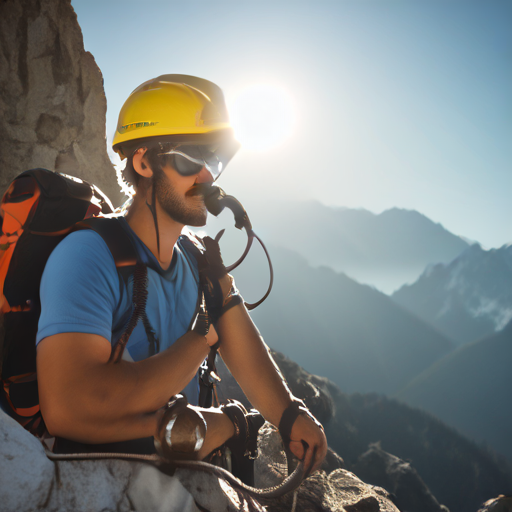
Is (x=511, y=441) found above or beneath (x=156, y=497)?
beneath

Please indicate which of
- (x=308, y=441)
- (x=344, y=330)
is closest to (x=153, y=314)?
(x=308, y=441)

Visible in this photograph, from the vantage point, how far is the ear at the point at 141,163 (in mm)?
1864

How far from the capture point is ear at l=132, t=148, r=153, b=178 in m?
1.86

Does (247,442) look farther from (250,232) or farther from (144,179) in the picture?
(144,179)

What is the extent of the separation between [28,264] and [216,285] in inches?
37.8

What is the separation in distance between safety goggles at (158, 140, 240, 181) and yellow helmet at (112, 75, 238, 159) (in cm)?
4

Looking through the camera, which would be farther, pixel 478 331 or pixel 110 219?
pixel 478 331

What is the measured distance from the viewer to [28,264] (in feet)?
4.93

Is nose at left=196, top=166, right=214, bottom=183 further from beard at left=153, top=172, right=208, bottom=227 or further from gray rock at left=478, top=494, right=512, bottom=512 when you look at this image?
gray rock at left=478, top=494, right=512, bottom=512

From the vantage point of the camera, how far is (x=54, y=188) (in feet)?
5.42

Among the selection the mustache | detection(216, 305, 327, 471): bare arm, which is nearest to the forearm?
detection(216, 305, 327, 471): bare arm

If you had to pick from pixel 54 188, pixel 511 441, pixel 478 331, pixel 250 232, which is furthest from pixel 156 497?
pixel 478 331

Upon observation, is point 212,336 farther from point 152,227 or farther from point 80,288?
point 80,288

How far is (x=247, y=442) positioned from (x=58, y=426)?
91 centimetres
